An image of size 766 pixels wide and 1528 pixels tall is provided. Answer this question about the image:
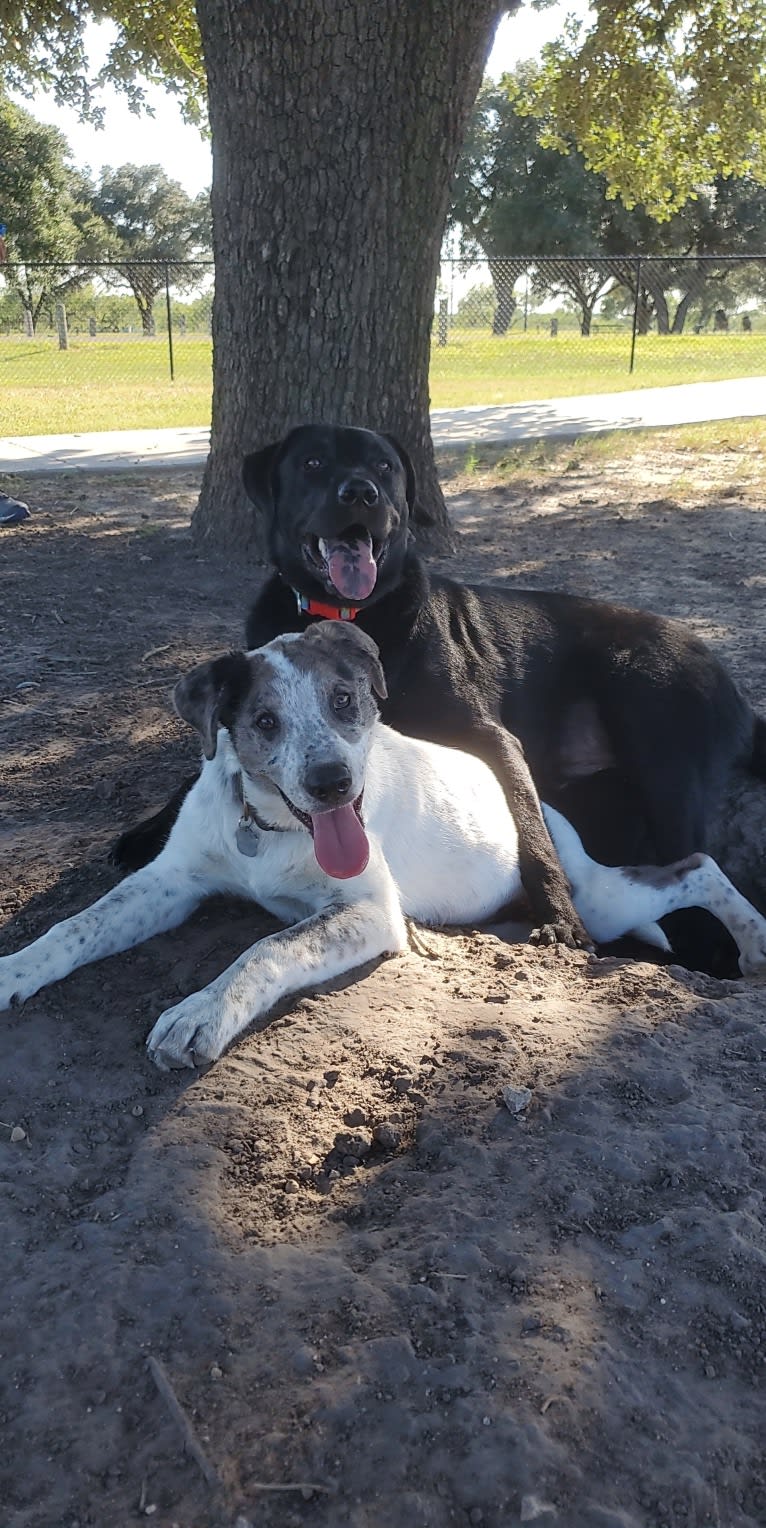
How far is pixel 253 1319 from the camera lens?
221 centimetres

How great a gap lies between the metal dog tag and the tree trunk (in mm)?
4699

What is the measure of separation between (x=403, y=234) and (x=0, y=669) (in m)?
3.66

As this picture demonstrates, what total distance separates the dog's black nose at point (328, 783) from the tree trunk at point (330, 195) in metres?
4.93

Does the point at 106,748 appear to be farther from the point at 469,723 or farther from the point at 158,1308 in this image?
the point at 158,1308

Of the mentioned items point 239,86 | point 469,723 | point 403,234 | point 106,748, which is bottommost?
point 106,748

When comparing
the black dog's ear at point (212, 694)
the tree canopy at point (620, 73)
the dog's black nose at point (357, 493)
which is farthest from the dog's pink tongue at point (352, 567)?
the tree canopy at point (620, 73)

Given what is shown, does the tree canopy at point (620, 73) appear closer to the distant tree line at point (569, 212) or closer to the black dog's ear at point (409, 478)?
the black dog's ear at point (409, 478)

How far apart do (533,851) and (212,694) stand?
139 centimetres

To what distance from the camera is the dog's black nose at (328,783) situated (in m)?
3.33

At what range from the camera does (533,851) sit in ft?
14.3

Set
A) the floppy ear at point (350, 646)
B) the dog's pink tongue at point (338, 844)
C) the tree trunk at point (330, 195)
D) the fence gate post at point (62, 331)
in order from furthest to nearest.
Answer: the fence gate post at point (62, 331) < the tree trunk at point (330, 195) < the floppy ear at point (350, 646) < the dog's pink tongue at point (338, 844)

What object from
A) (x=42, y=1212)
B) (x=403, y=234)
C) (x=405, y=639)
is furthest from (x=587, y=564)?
(x=42, y=1212)

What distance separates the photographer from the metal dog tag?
369cm

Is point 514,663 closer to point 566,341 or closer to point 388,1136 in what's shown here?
point 388,1136
